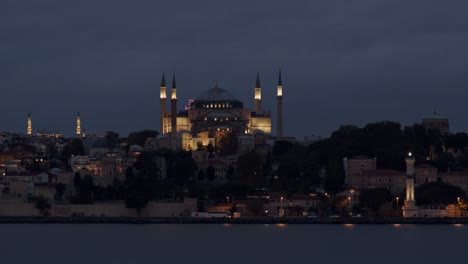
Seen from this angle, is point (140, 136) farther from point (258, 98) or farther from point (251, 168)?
point (251, 168)

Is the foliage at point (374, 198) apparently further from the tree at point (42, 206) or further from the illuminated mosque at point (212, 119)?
the illuminated mosque at point (212, 119)

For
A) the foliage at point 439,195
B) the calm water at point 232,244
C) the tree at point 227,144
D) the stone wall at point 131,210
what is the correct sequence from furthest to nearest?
1. the tree at point 227,144
2. the stone wall at point 131,210
3. the foliage at point 439,195
4. the calm water at point 232,244

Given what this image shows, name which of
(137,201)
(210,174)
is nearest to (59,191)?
(137,201)

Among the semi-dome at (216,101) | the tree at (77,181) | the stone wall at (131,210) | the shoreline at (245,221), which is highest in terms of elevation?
the semi-dome at (216,101)

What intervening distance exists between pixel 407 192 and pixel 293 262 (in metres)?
14.1

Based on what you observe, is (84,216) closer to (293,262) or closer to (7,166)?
(7,166)

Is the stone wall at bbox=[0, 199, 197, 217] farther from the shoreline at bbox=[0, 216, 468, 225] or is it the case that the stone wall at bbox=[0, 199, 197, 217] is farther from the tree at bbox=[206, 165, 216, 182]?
the tree at bbox=[206, 165, 216, 182]

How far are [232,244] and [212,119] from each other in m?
27.5

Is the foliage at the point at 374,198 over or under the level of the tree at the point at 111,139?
under

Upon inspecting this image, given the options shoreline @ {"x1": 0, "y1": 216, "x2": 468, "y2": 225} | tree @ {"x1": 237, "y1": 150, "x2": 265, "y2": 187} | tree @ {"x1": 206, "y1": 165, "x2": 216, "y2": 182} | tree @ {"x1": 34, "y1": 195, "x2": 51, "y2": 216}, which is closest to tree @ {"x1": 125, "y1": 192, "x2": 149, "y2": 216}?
shoreline @ {"x1": 0, "y1": 216, "x2": 468, "y2": 225}

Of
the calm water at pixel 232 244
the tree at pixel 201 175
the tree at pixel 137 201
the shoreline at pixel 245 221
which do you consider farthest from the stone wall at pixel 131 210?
the tree at pixel 201 175

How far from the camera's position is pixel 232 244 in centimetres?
4403

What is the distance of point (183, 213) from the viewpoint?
53.8 m

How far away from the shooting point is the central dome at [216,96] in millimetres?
73188
